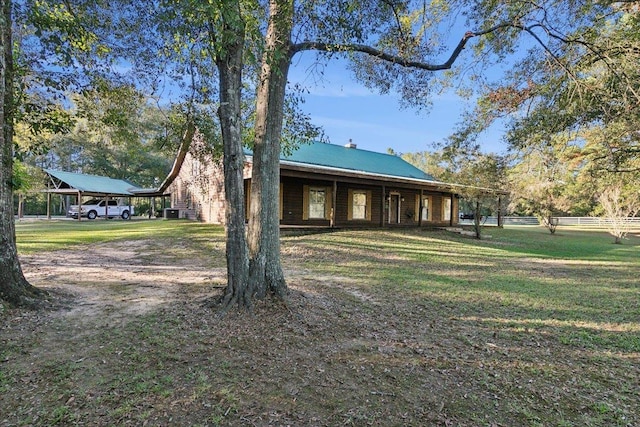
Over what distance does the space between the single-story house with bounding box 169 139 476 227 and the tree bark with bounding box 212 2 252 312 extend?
24.8 ft

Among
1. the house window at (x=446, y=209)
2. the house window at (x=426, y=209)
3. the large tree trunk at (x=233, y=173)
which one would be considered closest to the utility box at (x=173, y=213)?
the house window at (x=426, y=209)

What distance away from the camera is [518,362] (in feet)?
12.5

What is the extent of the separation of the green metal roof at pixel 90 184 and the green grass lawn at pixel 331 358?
2205 centimetres

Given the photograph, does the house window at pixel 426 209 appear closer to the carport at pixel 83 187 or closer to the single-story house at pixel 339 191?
the single-story house at pixel 339 191

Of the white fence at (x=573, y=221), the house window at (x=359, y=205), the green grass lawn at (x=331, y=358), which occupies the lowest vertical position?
the green grass lawn at (x=331, y=358)

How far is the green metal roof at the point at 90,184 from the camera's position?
2528 centimetres

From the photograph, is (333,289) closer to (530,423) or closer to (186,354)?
(186,354)

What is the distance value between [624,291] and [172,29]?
9744 mm

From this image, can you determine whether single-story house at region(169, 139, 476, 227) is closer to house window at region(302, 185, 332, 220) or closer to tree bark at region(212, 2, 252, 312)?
house window at region(302, 185, 332, 220)

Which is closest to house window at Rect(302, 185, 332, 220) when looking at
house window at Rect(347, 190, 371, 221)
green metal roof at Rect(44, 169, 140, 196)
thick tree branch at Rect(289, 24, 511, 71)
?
house window at Rect(347, 190, 371, 221)

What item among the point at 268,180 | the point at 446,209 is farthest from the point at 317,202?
the point at 268,180

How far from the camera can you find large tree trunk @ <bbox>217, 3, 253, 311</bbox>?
A: 465 cm

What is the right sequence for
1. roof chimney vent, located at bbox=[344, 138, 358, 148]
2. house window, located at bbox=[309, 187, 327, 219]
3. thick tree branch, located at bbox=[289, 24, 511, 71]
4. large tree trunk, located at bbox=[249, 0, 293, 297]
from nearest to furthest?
large tree trunk, located at bbox=[249, 0, 293, 297] < thick tree branch, located at bbox=[289, 24, 511, 71] < house window, located at bbox=[309, 187, 327, 219] < roof chimney vent, located at bbox=[344, 138, 358, 148]

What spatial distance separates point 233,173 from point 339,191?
40.9ft
